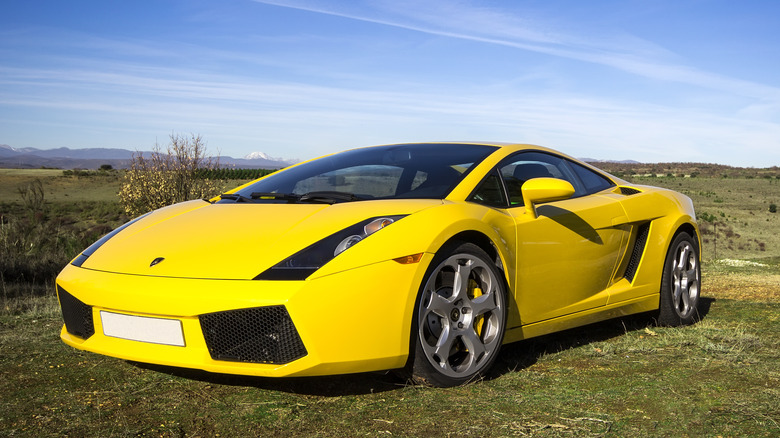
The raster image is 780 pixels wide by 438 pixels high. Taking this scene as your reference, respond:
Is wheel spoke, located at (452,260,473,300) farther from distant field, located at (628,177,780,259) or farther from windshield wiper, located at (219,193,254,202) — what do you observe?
distant field, located at (628,177,780,259)

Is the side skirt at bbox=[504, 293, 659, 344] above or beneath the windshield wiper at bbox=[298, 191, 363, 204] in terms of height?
beneath

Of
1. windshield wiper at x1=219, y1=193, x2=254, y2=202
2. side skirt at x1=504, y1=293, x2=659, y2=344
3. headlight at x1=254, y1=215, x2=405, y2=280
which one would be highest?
windshield wiper at x1=219, y1=193, x2=254, y2=202

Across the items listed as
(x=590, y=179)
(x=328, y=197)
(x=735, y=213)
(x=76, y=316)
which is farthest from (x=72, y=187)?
(x=328, y=197)

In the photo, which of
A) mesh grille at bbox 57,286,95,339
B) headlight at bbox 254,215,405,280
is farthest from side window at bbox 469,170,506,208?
mesh grille at bbox 57,286,95,339

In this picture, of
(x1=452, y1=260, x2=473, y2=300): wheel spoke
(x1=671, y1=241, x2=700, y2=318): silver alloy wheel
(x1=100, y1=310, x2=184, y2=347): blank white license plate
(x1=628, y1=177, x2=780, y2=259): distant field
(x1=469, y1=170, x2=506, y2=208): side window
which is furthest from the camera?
(x1=628, y1=177, x2=780, y2=259): distant field

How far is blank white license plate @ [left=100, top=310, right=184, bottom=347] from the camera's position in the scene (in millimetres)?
3023

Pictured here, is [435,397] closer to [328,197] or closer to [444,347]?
[444,347]

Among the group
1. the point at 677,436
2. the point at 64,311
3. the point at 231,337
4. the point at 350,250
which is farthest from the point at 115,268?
the point at 677,436

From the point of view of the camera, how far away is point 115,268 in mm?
3352

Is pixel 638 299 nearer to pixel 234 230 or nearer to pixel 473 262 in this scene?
pixel 473 262

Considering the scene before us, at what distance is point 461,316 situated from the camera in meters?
3.50

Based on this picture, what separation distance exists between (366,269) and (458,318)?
2.29 feet

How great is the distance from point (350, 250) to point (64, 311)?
5.28ft

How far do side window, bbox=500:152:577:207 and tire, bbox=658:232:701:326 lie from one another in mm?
1103
